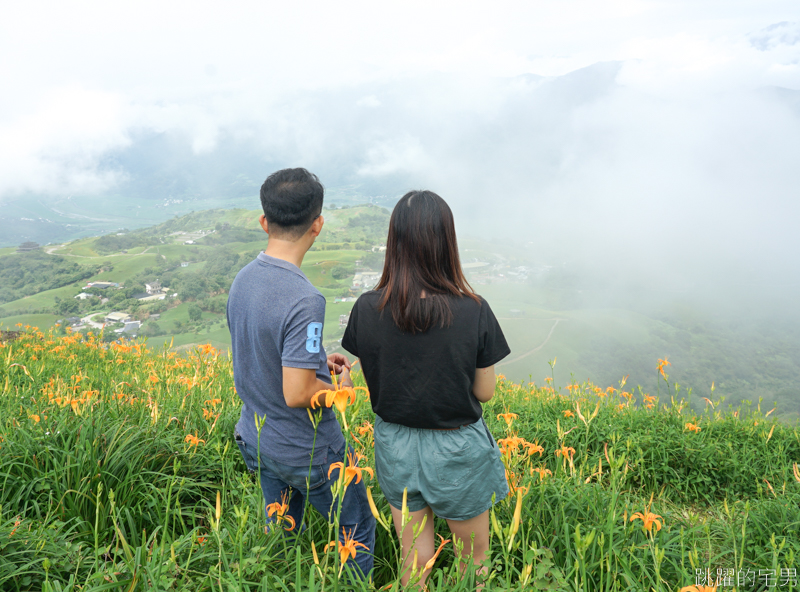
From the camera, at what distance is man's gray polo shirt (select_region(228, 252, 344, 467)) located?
1.43 m

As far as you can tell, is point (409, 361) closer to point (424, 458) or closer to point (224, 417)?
point (424, 458)

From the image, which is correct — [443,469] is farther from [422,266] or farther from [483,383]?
[422,266]

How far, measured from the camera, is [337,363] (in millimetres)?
1859

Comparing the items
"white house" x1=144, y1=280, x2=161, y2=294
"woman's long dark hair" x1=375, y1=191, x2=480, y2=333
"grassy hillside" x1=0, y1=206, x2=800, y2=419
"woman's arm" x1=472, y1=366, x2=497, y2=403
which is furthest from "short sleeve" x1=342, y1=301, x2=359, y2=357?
"white house" x1=144, y1=280, x2=161, y2=294

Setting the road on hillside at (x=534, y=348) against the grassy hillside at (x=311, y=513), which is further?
the road on hillside at (x=534, y=348)

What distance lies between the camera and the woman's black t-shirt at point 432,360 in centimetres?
155

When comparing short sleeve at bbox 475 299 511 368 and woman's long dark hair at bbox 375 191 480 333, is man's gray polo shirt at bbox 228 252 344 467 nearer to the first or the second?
woman's long dark hair at bbox 375 191 480 333

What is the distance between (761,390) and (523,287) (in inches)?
1920

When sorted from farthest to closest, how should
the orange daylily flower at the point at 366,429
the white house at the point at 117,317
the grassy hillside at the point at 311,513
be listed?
1. the white house at the point at 117,317
2. the orange daylily flower at the point at 366,429
3. the grassy hillside at the point at 311,513

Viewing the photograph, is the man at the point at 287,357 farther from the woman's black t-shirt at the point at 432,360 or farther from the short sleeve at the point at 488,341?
the short sleeve at the point at 488,341

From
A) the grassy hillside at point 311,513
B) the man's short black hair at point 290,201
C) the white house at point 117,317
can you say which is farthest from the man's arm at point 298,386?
the white house at point 117,317

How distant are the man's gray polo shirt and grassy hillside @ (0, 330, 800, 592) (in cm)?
22

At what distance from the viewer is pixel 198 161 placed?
600 ft

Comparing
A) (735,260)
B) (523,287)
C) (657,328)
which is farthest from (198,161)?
(735,260)
